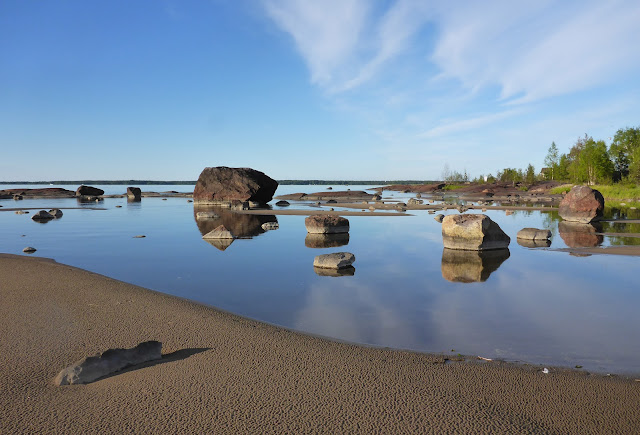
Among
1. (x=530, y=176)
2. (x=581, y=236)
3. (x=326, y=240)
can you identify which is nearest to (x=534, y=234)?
(x=581, y=236)

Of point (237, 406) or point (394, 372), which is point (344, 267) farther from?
point (237, 406)

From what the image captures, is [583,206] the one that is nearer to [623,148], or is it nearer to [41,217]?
[41,217]

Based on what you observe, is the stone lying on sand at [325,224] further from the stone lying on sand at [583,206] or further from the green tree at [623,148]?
the green tree at [623,148]

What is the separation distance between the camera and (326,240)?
66.1ft

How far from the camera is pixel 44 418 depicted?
4383 mm

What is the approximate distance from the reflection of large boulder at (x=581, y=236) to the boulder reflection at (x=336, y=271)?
35.7ft

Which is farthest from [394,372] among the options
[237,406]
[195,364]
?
[195,364]

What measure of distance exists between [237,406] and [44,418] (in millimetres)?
1916

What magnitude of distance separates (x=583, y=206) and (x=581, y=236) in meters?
9.11

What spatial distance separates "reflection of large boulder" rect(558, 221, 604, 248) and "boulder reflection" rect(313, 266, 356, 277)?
10870 millimetres

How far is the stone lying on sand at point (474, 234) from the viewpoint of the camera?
55.8 feet

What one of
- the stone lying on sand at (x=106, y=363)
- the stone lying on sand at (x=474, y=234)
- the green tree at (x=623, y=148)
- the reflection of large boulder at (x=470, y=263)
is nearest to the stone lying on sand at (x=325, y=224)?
the stone lying on sand at (x=474, y=234)

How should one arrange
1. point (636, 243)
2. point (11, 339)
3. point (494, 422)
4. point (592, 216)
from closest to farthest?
point (494, 422) < point (11, 339) < point (636, 243) < point (592, 216)

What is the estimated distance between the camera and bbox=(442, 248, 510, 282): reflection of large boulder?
1220 centimetres
